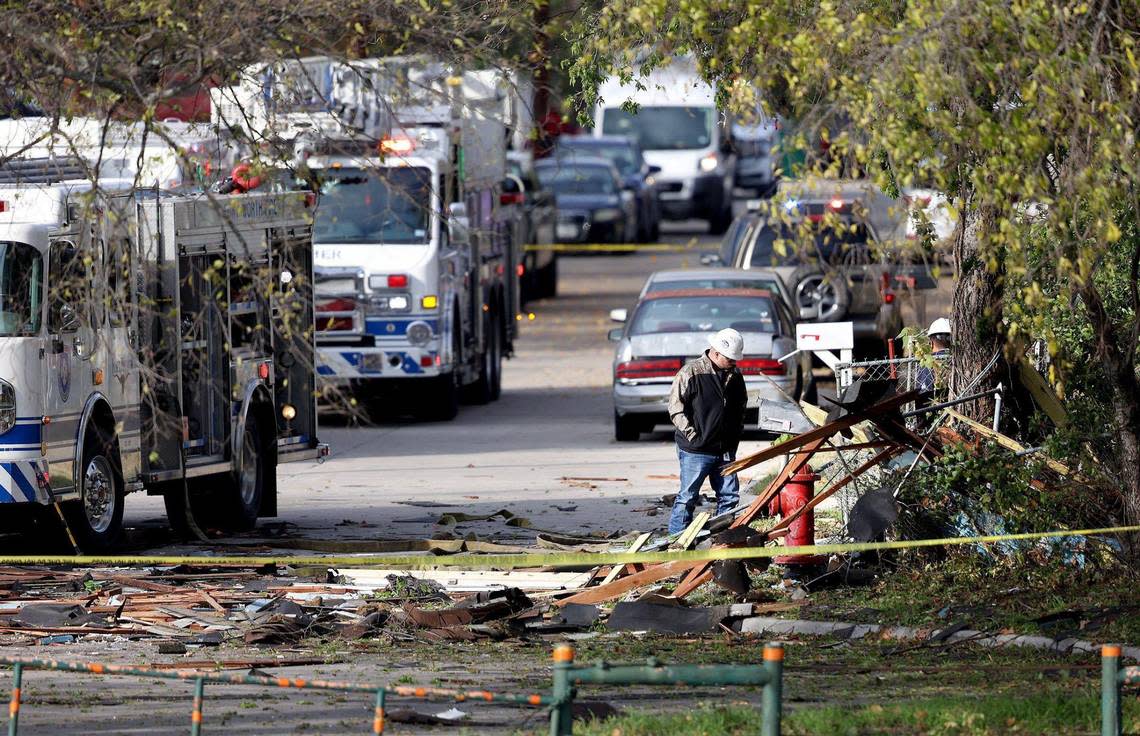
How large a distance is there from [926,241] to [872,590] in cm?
210

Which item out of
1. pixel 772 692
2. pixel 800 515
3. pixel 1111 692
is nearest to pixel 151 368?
pixel 800 515

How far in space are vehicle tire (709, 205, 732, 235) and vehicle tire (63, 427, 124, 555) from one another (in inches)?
1499

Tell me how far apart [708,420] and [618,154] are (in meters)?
33.5

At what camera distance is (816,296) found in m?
24.6

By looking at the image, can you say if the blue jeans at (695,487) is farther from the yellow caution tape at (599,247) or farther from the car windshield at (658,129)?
the car windshield at (658,129)

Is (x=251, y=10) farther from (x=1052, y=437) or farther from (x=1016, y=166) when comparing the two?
(x=1052, y=437)

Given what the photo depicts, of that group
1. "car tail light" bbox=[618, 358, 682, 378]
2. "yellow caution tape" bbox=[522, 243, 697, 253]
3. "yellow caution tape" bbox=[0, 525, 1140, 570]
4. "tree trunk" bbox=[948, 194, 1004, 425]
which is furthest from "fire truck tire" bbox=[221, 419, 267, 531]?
"yellow caution tape" bbox=[522, 243, 697, 253]

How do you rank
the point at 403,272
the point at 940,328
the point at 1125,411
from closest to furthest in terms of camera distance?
1. the point at 1125,411
2. the point at 940,328
3. the point at 403,272

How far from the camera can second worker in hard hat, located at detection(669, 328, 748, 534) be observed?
44.3 feet

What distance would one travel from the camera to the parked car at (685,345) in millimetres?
20750

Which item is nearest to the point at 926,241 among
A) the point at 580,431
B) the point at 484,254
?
the point at 580,431

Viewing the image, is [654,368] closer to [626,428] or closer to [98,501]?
[626,428]

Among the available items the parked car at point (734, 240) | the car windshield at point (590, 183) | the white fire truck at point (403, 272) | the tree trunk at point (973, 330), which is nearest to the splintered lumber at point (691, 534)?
the tree trunk at point (973, 330)

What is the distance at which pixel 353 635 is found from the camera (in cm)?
1062
